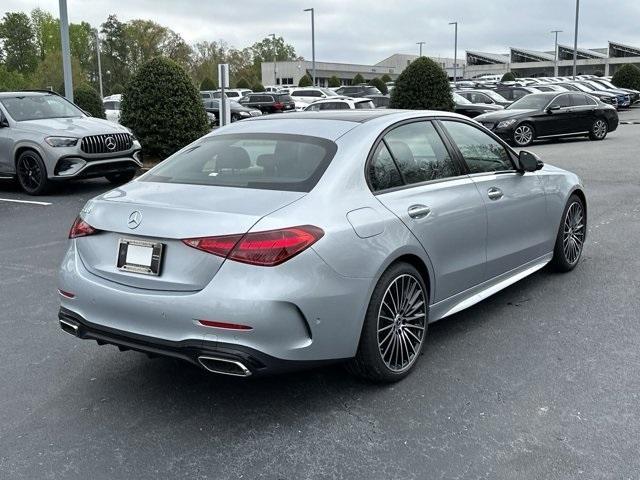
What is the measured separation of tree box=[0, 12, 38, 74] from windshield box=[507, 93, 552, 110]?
302 ft

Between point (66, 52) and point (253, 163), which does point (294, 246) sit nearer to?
point (253, 163)

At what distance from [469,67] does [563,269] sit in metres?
147

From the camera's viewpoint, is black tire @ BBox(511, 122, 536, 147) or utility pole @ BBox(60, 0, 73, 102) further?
black tire @ BBox(511, 122, 536, 147)

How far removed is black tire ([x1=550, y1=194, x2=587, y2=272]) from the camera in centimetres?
601

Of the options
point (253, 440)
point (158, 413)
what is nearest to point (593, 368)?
point (253, 440)

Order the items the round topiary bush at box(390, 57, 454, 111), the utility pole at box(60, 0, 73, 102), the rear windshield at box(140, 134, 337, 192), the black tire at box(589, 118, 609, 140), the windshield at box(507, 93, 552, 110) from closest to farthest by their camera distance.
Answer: the rear windshield at box(140, 134, 337, 192), the utility pole at box(60, 0, 73, 102), the windshield at box(507, 93, 552, 110), the round topiary bush at box(390, 57, 454, 111), the black tire at box(589, 118, 609, 140)

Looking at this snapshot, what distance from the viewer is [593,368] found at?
13.7 feet

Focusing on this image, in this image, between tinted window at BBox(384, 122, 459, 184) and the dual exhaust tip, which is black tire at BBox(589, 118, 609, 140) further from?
the dual exhaust tip

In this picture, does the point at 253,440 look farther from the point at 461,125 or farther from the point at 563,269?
the point at 563,269

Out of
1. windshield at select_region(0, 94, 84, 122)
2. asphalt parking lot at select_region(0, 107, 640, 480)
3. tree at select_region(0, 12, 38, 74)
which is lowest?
asphalt parking lot at select_region(0, 107, 640, 480)

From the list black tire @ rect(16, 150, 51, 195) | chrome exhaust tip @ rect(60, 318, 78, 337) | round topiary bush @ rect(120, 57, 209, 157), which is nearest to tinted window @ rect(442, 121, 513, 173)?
chrome exhaust tip @ rect(60, 318, 78, 337)

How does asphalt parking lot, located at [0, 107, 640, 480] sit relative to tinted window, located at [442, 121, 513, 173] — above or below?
below

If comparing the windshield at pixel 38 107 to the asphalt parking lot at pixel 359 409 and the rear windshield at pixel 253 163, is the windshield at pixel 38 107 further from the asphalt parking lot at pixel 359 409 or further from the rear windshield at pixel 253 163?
the rear windshield at pixel 253 163

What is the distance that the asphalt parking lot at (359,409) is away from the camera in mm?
3158
